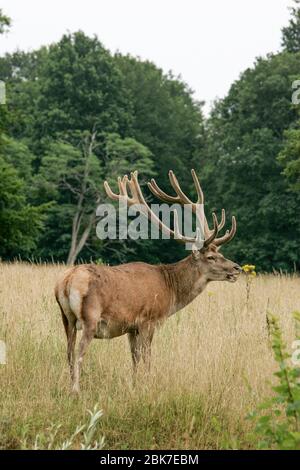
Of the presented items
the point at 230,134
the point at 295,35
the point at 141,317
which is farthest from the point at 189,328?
the point at 295,35

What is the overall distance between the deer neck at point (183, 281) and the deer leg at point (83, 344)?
116cm

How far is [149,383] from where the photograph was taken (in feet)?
17.6

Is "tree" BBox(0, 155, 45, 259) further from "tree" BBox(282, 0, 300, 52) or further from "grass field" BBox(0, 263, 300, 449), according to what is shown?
"tree" BBox(282, 0, 300, 52)

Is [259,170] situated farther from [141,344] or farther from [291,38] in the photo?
[141,344]

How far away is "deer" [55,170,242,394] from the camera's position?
5852mm

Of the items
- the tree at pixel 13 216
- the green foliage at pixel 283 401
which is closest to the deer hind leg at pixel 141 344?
the green foliage at pixel 283 401

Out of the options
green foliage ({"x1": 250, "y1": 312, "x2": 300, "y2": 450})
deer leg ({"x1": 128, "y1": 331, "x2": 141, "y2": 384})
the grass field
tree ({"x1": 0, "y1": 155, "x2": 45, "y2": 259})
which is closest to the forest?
tree ({"x1": 0, "y1": 155, "x2": 45, "y2": 259})

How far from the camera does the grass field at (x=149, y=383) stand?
480cm

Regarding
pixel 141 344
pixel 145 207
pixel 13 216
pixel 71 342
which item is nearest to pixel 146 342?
pixel 141 344

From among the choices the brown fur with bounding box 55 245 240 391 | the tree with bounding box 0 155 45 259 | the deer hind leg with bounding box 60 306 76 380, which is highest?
the tree with bounding box 0 155 45 259

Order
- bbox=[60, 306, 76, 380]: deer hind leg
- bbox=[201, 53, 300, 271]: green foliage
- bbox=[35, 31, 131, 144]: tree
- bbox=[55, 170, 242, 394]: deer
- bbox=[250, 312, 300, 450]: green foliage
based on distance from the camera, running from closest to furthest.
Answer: bbox=[250, 312, 300, 450]: green foliage, bbox=[55, 170, 242, 394]: deer, bbox=[60, 306, 76, 380]: deer hind leg, bbox=[201, 53, 300, 271]: green foliage, bbox=[35, 31, 131, 144]: tree

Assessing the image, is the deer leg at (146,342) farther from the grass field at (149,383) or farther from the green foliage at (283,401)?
the green foliage at (283,401)

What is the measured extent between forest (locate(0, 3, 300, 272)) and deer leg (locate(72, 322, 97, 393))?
69.7 ft

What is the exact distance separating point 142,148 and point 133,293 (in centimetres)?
2662
